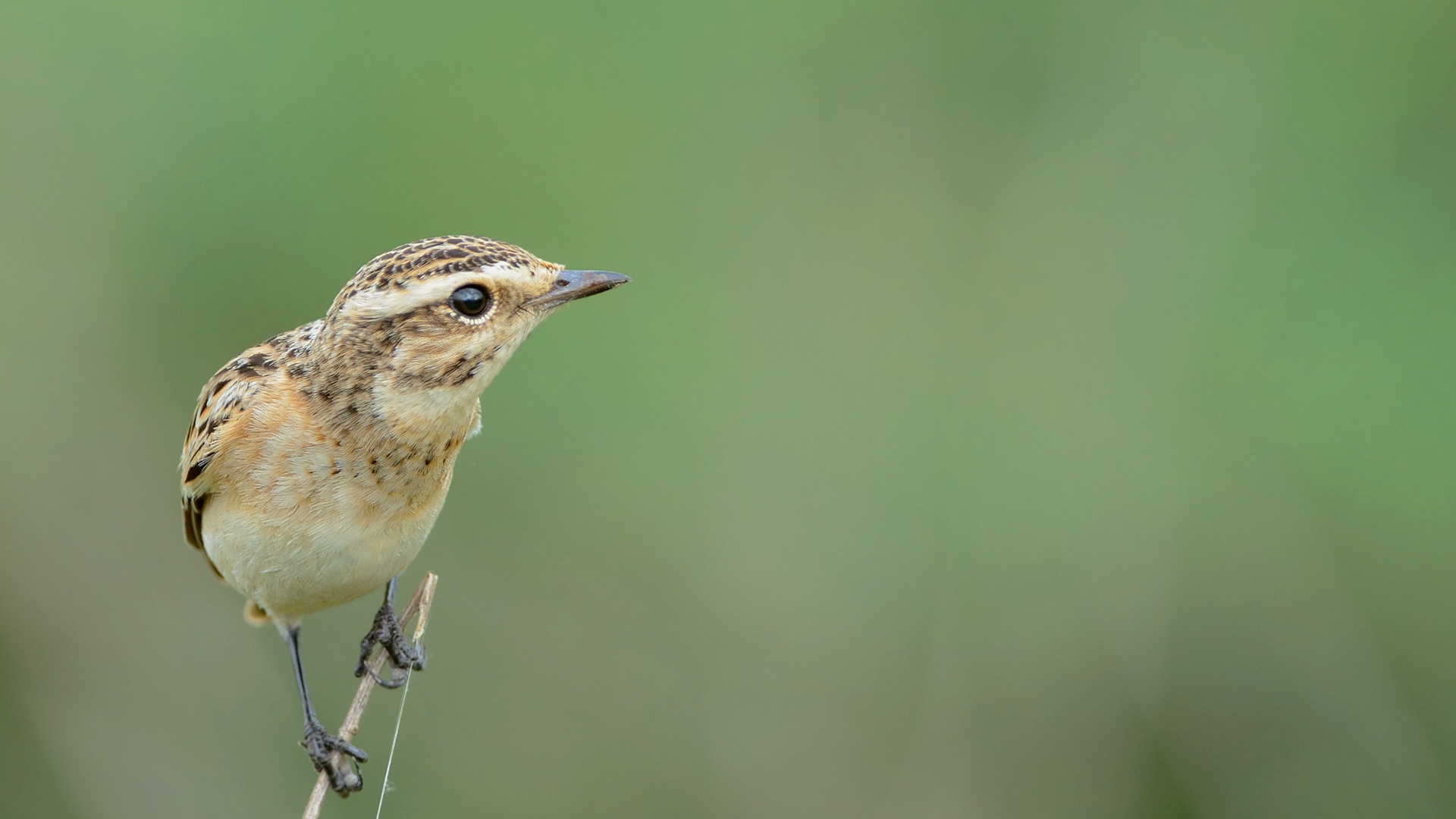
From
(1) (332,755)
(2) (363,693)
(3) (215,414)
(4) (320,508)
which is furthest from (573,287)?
(1) (332,755)

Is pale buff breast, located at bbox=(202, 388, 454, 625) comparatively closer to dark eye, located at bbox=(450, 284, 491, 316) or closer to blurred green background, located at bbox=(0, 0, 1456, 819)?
dark eye, located at bbox=(450, 284, 491, 316)

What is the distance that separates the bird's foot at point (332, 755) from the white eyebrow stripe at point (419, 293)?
1.80 meters

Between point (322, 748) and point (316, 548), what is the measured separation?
1.52m

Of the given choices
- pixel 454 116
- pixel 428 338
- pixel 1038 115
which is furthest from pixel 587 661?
pixel 1038 115

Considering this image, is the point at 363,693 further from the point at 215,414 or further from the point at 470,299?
the point at 470,299

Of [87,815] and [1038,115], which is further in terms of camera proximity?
[1038,115]

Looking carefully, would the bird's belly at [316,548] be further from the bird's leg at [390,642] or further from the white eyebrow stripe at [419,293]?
the white eyebrow stripe at [419,293]

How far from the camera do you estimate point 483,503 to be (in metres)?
7.50

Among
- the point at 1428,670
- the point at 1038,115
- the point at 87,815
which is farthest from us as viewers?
the point at 1038,115

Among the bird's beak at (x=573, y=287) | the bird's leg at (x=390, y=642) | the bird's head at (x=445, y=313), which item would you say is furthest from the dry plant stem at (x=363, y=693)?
the bird's beak at (x=573, y=287)

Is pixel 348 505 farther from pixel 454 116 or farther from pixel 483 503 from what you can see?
pixel 454 116

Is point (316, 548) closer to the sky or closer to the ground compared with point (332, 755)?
closer to the sky

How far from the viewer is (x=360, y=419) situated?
4.51 metres

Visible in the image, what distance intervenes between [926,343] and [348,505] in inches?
172
